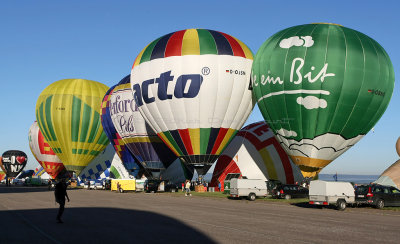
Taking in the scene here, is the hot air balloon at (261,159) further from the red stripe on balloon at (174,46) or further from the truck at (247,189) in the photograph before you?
the red stripe on balloon at (174,46)

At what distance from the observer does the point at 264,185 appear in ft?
124

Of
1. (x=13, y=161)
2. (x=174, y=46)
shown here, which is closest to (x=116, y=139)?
(x=174, y=46)

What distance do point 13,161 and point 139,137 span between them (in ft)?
194

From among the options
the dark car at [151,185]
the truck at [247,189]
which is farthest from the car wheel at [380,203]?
the dark car at [151,185]

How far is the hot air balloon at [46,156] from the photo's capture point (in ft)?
230

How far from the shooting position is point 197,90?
1598 inches

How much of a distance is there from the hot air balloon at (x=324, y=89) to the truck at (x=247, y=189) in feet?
12.4

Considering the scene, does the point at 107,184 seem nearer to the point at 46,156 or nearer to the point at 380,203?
the point at 46,156

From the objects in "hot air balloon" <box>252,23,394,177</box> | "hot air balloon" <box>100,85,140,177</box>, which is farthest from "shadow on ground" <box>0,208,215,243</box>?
"hot air balloon" <box>100,85,140,177</box>

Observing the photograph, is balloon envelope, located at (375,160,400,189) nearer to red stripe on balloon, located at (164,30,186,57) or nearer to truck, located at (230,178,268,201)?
truck, located at (230,178,268,201)

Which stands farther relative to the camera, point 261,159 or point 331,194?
point 261,159

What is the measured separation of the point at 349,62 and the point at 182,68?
1475 cm

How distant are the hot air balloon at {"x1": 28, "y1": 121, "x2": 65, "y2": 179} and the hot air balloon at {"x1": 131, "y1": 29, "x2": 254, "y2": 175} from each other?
106ft

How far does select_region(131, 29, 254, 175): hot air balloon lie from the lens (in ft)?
134
